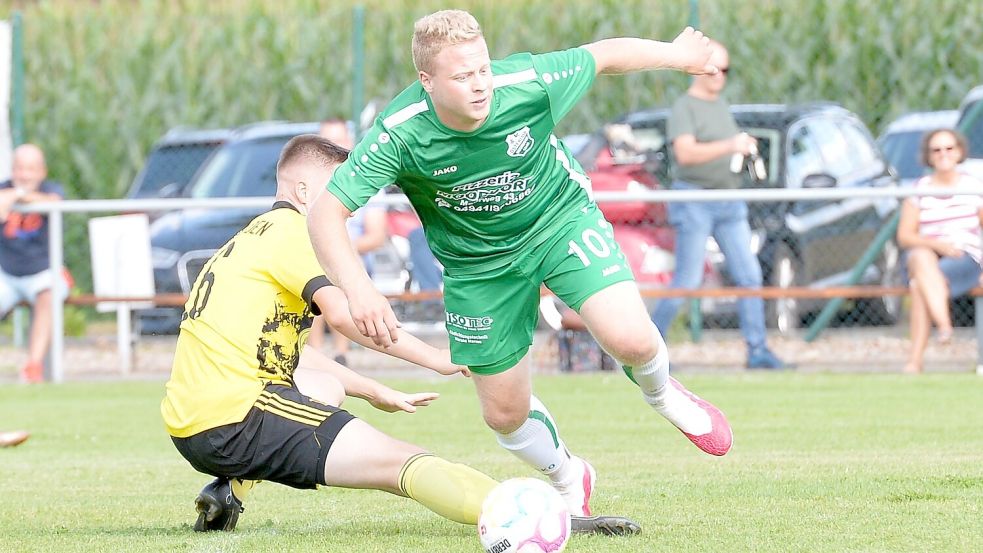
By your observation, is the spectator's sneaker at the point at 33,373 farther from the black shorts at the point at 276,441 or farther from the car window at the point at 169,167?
the black shorts at the point at 276,441

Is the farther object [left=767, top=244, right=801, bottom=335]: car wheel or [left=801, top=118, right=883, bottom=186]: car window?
[left=801, top=118, right=883, bottom=186]: car window

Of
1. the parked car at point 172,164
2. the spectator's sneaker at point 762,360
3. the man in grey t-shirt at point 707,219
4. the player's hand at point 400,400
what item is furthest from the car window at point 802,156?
the player's hand at point 400,400

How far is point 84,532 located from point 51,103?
13476 millimetres

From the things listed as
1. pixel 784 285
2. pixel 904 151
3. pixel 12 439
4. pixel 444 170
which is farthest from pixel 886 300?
pixel 444 170

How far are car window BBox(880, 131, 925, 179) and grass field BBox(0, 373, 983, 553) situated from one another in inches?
149

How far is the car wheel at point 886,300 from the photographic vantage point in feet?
40.6

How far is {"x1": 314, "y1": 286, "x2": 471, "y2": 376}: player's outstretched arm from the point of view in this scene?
5172 mm

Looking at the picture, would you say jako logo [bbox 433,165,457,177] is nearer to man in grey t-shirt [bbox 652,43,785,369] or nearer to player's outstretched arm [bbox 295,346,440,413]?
player's outstretched arm [bbox 295,346,440,413]

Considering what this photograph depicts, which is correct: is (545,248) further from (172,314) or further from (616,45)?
(172,314)


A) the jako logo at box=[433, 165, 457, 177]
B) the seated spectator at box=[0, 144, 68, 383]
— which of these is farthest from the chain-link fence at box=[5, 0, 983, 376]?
the jako logo at box=[433, 165, 457, 177]

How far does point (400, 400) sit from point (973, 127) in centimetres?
967

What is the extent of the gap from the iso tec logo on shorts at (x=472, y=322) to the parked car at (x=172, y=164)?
1112 cm

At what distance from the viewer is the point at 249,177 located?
48.8 feet

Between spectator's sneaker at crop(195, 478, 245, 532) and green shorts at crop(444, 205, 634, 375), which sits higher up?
green shorts at crop(444, 205, 634, 375)
